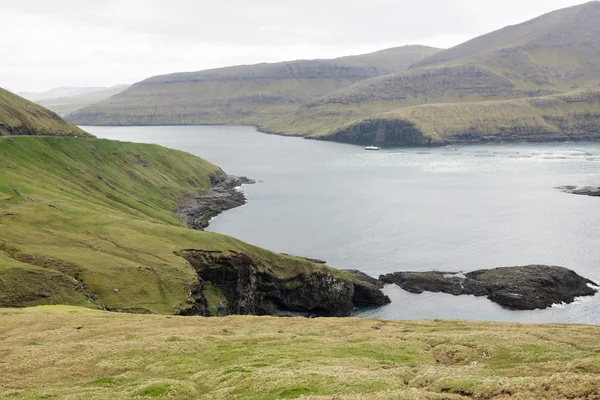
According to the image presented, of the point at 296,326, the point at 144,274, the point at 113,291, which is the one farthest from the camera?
the point at 144,274

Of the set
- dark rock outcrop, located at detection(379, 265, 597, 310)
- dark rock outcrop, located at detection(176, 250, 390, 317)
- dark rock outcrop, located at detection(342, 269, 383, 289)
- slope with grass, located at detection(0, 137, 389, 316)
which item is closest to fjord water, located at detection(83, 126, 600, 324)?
dark rock outcrop, located at detection(379, 265, 597, 310)

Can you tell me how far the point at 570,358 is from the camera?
135 ft

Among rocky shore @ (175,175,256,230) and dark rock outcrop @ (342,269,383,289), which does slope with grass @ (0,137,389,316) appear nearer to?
dark rock outcrop @ (342,269,383,289)

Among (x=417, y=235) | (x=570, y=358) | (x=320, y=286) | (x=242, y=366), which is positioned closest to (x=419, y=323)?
(x=570, y=358)

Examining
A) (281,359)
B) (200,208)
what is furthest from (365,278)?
(200,208)

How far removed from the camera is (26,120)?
174 metres

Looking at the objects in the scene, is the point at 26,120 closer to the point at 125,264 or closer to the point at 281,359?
the point at 125,264

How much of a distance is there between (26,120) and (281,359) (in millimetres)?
168039

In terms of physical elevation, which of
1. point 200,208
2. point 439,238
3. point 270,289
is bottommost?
point 270,289

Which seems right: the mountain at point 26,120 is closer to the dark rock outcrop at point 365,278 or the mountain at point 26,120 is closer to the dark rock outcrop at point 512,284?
the dark rock outcrop at point 365,278

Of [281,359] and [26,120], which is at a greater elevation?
[26,120]

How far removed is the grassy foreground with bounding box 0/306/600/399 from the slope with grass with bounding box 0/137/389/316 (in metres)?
13.6

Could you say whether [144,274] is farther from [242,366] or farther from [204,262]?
[242,366]

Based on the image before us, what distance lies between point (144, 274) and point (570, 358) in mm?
65506
